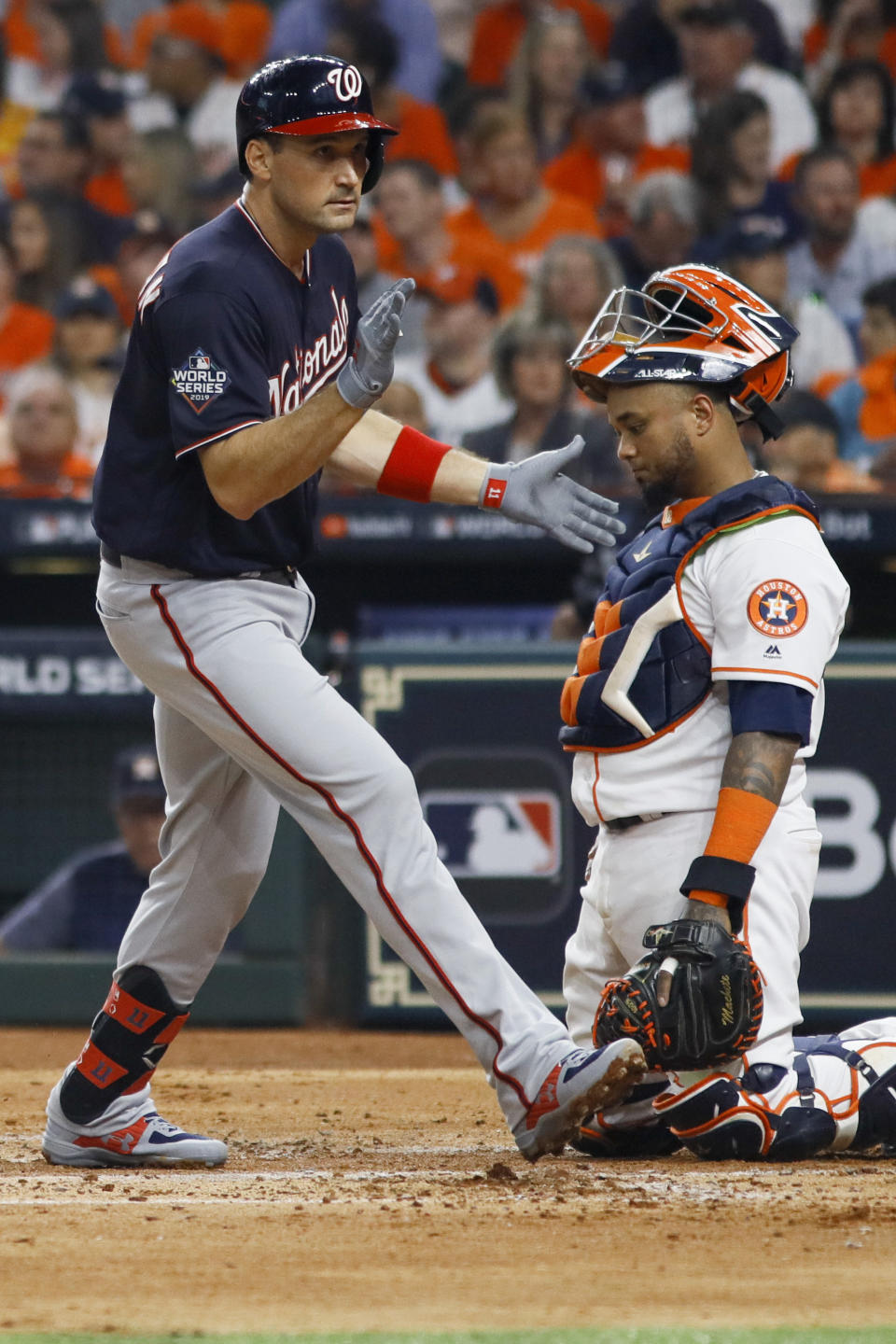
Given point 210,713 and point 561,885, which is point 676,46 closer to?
point 561,885

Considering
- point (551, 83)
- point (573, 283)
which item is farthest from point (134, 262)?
point (551, 83)

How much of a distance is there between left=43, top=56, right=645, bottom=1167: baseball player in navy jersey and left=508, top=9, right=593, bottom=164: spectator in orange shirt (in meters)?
5.60

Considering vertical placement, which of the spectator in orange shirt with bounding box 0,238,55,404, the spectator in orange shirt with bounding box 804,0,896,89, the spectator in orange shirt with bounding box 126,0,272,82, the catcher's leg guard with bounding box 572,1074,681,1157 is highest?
the spectator in orange shirt with bounding box 126,0,272,82

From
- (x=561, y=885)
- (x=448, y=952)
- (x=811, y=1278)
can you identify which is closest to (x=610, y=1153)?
(x=448, y=952)

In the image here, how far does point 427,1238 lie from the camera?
2.58 m

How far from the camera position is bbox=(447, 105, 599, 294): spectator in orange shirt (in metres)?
8.23

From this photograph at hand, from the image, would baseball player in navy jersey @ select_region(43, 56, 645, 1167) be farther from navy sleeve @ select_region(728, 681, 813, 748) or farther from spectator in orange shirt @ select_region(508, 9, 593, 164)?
spectator in orange shirt @ select_region(508, 9, 593, 164)

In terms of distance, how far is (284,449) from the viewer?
2.82 meters

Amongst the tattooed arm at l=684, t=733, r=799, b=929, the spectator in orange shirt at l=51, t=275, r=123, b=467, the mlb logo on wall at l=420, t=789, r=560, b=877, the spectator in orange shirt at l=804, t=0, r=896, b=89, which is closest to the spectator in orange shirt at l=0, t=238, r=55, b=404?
the spectator in orange shirt at l=51, t=275, r=123, b=467

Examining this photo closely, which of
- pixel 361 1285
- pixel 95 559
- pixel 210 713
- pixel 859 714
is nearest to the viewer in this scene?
pixel 361 1285

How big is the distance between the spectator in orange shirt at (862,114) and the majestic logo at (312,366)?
5.57m

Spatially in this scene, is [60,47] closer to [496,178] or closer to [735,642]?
[496,178]

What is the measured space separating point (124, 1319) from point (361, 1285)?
1.03 feet

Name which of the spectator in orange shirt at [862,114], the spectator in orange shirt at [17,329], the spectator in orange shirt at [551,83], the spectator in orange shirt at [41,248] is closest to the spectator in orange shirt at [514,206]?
the spectator in orange shirt at [551,83]
